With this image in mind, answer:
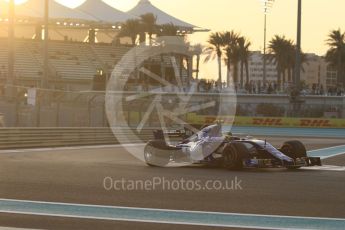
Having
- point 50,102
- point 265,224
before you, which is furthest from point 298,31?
point 265,224

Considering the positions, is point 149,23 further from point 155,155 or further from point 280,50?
point 155,155

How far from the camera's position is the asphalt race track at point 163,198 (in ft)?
25.5

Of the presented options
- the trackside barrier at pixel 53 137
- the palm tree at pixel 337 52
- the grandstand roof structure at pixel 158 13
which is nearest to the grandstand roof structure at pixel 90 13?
the grandstand roof structure at pixel 158 13

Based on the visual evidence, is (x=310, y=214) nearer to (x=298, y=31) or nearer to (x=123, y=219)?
(x=123, y=219)

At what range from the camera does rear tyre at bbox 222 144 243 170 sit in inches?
569

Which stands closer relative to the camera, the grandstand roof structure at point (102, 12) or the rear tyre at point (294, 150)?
the rear tyre at point (294, 150)

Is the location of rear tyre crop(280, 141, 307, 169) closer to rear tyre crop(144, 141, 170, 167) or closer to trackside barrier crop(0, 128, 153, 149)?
rear tyre crop(144, 141, 170, 167)

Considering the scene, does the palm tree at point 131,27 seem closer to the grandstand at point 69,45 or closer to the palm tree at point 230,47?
the grandstand at point 69,45

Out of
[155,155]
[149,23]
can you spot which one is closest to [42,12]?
[149,23]

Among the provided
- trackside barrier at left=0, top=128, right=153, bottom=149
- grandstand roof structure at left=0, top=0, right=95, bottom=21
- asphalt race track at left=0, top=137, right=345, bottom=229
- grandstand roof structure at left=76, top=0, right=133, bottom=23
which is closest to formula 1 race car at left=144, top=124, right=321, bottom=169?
asphalt race track at left=0, top=137, right=345, bottom=229

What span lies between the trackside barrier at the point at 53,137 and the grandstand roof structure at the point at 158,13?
4923cm

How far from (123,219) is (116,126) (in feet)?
71.1

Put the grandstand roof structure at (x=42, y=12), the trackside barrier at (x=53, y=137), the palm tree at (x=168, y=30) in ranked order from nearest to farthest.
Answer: the trackside barrier at (x=53, y=137) < the grandstand roof structure at (x=42, y=12) < the palm tree at (x=168, y=30)

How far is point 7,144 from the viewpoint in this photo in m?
22.2
